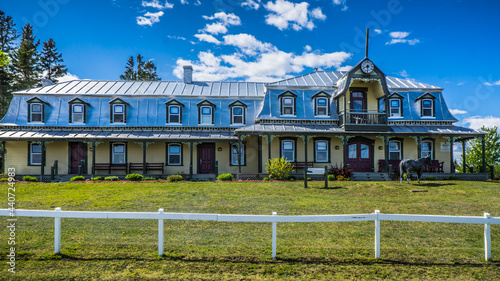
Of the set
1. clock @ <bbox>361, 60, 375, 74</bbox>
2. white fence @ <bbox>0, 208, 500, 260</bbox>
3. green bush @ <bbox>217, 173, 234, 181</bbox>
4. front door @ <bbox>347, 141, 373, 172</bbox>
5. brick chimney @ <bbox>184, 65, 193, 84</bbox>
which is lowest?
green bush @ <bbox>217, 173, 234, 181</bbox>

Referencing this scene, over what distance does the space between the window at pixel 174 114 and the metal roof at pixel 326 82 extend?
7828 mm

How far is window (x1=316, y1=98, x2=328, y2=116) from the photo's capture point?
25248 millimetres

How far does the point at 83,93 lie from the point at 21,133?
5.49 m

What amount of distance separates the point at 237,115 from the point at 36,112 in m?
16.0

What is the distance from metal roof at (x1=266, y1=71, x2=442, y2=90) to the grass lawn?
588 inches

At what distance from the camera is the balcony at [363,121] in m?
23.4

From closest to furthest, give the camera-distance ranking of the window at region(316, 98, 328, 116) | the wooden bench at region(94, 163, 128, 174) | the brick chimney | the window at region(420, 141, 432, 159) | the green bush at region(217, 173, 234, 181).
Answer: the green bush at region(217, 173, 234, 181), the wooden bench at region(94, 163, 128, 174), the window at region(420, 141, 432, 159), the window at region(316, 98, 328, 116), the brick chimney

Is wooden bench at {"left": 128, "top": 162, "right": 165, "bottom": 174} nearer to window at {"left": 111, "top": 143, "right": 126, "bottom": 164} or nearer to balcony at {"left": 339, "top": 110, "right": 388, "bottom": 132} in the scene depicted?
window at {"left": 111, "top": 143, "right": 126, "bottom": 164}

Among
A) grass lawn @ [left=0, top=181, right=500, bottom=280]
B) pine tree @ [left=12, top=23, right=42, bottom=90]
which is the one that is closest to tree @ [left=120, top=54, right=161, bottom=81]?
pine tree @ [left=12, top=23, right=42, bottom=90]

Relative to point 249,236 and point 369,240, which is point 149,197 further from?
point 369,240

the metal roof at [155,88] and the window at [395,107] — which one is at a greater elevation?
the metal roof at [155,88]

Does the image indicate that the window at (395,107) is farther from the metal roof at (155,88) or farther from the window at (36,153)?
the window at (36,153)

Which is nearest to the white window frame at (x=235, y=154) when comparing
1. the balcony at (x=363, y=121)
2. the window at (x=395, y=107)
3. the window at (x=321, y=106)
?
the window at (x=321, y=106)

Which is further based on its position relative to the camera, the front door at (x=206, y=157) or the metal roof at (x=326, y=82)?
the metal roof at (x=326, y=82)
